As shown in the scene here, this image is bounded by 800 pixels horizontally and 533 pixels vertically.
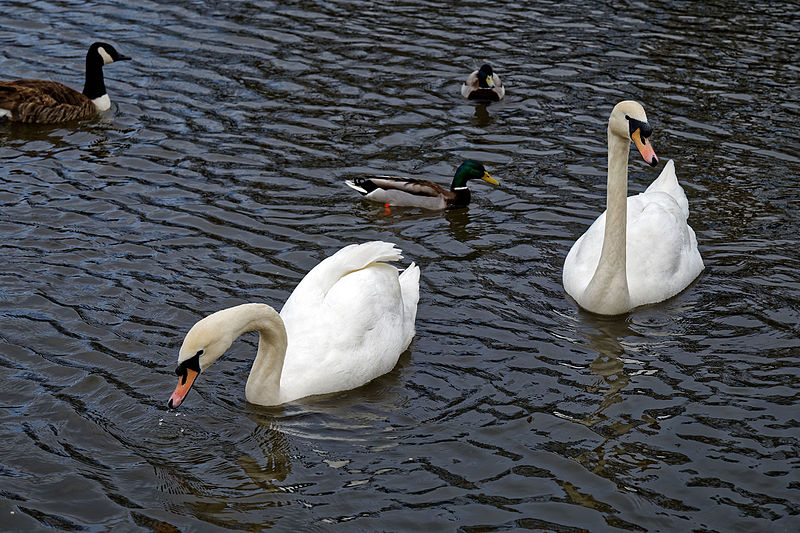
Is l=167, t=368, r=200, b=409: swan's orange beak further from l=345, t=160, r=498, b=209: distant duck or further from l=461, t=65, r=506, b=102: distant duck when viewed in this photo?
l=461, t=65, r=506, b=102: distant duck

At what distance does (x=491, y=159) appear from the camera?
13.2 metres

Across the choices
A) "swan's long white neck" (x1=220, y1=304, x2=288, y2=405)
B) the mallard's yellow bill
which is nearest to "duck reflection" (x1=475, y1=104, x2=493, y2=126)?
the mallard's yellow bill

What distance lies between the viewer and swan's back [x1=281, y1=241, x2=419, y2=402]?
8289 millimetres

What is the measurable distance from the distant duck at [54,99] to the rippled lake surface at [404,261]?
0.23 meters

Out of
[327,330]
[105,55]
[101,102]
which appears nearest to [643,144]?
[327,330]

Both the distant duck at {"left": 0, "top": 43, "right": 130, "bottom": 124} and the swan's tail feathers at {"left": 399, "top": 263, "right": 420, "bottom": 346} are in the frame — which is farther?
the distant duck at {"left": 0, "top": 43, "right": 130, "bottom": 124}

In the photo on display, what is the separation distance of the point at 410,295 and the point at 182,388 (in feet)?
8.43

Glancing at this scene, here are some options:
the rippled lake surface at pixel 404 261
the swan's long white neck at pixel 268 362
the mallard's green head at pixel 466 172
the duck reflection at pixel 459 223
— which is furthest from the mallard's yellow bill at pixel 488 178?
the swan's long white neck at pixel 268 362

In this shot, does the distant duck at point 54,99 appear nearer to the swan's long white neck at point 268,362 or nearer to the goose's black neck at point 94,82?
the goose's black neck at point 94,82

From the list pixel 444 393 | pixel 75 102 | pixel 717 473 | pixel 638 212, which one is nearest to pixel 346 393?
pixel 444 393

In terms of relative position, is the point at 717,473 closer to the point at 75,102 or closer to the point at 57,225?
the point at 57,225

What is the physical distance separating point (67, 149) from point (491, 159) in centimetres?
498

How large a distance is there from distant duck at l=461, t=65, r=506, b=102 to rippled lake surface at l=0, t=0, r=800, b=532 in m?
0.17

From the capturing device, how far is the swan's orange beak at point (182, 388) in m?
7.27
